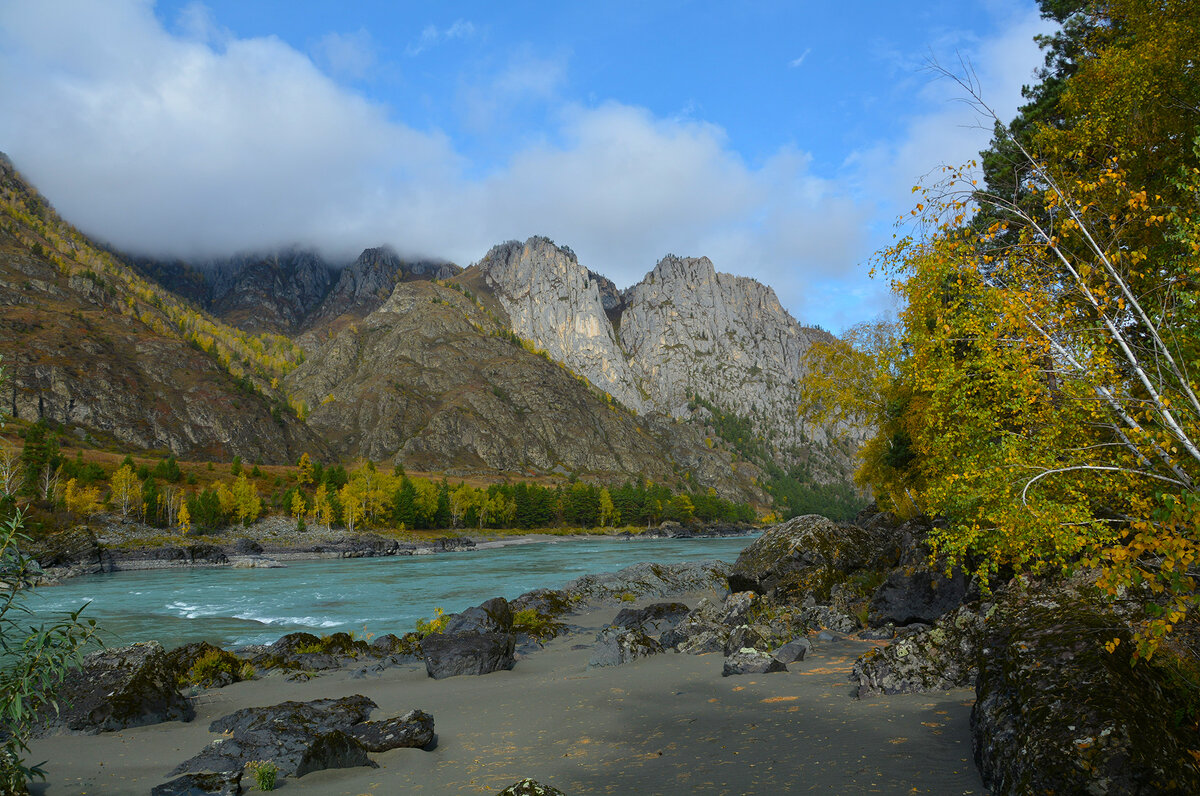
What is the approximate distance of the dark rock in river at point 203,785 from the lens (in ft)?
29.4

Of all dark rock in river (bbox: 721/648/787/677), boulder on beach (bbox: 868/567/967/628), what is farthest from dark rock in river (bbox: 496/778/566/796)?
boulder on beach (bbox: 868/567/967/628)

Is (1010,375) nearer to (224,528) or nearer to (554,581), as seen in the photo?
(554,581)

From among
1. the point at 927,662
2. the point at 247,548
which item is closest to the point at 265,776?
the point at 927,662

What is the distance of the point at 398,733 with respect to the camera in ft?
35.9

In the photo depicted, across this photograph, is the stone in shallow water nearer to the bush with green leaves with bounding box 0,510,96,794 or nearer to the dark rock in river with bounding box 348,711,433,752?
the dark rock in river with bounding box 348,711,433,752

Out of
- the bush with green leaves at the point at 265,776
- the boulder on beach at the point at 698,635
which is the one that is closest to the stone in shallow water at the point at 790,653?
the boulder on beach at the point at 698,635

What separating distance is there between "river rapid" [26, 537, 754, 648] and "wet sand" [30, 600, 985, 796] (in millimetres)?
16589

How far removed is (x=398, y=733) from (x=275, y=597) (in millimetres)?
40488

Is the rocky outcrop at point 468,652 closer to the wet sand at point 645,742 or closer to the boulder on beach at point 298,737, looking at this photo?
the wet sand at point 645,742

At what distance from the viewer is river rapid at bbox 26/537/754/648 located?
3089cm

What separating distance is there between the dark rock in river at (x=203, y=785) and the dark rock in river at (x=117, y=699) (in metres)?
6.11

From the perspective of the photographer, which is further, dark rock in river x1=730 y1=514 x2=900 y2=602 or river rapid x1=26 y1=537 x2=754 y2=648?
river rapid x1=26 y1=537 x2=754 y2=648

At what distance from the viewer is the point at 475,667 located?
1842cm

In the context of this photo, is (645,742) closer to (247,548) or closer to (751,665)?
(751,665)
